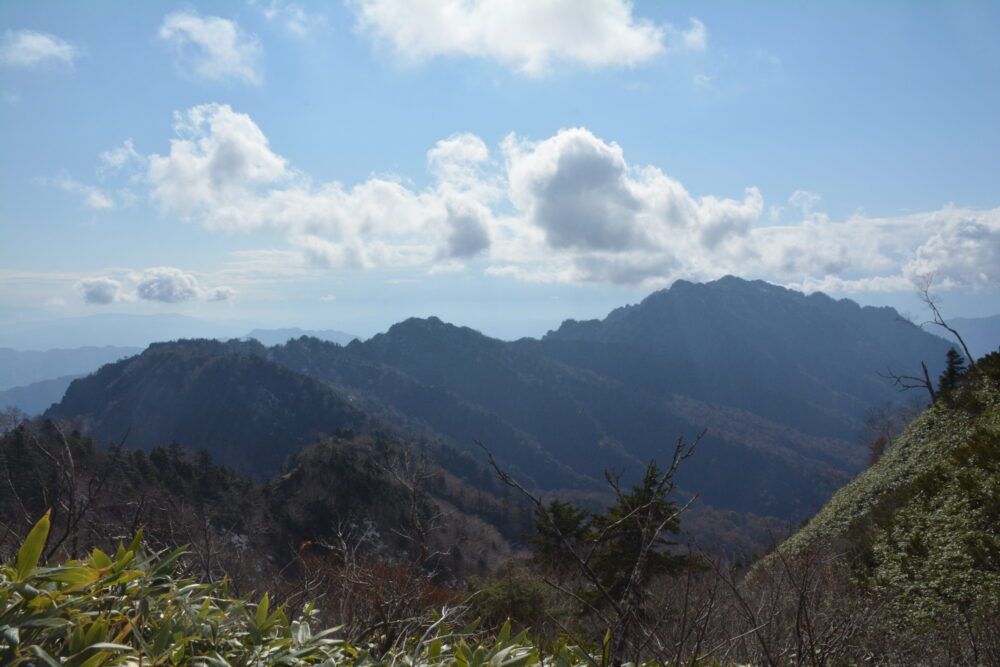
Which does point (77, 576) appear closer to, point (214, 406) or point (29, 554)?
point (29, 554)

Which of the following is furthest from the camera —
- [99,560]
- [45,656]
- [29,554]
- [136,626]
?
[99,560]

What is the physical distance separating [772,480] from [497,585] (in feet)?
687

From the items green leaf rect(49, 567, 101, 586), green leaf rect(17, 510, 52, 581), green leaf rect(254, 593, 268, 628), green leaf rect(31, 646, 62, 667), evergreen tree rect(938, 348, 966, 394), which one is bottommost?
evergreen tree rect(938, 348, 966, 394)

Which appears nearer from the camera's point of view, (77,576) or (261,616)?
(77,576)

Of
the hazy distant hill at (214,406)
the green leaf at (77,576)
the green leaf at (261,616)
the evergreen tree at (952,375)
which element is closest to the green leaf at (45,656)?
the green leaf at (77,576)

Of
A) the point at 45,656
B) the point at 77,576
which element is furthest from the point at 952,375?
the point at 45,656

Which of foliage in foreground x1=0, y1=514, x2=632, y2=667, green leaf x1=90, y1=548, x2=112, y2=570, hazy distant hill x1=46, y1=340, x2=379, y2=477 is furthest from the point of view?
hazy distant hill x1=46, y1=340, x2=379, y2=477

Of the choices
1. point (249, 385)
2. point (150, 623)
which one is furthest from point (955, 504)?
point (249, 385)

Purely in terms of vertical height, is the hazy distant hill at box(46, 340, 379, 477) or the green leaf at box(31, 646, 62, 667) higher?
the green leaf at box(31, 646, 62, 667)

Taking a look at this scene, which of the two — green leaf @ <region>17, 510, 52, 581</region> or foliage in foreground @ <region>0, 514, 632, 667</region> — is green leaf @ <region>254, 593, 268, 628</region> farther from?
green leaf @ <region>17, 510, 52, 581</region>

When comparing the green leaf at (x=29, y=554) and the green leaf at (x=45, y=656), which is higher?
the green leaf at (x=29, y=554)

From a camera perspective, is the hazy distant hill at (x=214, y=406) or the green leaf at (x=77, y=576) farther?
the hazy distant hill at (x=214, y=406)

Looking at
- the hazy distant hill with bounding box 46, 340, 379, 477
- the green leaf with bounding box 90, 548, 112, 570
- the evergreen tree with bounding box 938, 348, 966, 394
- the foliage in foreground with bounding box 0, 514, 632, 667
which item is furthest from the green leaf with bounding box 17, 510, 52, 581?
the hazy distant hill with bounding box 46, 340, 379, 477

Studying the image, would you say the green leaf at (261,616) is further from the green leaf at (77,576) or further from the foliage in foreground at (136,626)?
the green leaf at (77,576)
